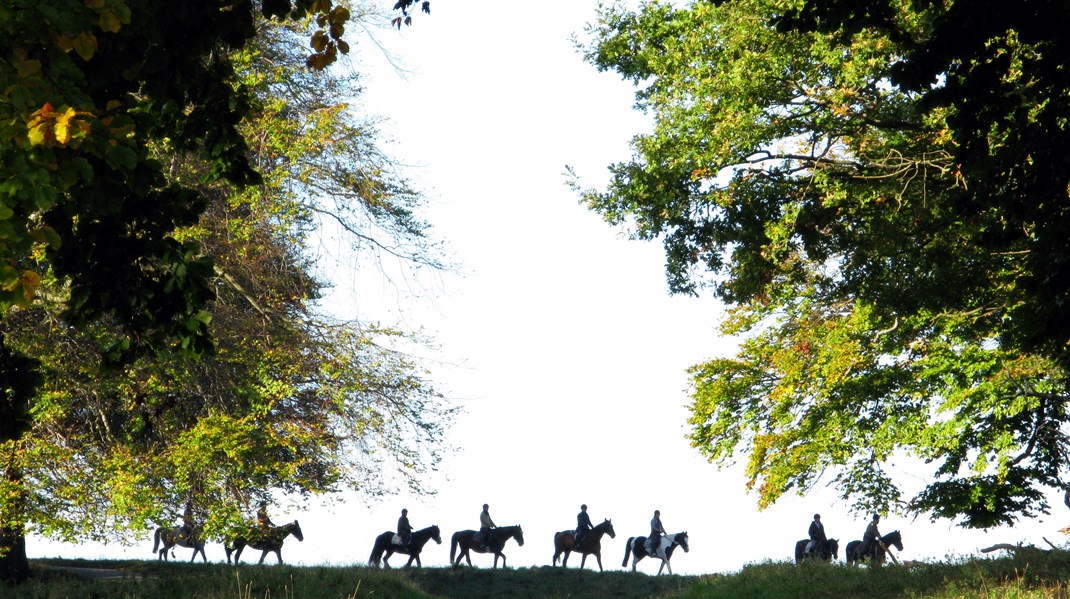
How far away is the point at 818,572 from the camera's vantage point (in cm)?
2044

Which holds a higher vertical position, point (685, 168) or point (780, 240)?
point (685, 168)

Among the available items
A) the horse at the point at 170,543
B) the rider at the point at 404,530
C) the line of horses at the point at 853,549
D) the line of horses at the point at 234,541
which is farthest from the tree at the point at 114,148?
the line of horses at the point at 853,549

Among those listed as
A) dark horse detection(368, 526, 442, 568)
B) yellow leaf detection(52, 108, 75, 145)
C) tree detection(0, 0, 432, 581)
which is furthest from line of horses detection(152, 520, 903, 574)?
yellow leaf detection(52, 108, 75, 145)

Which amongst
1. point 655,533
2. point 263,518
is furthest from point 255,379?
point 655,533

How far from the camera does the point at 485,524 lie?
3100 centimetres

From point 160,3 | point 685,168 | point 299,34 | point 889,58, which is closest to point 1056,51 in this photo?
point 889,58

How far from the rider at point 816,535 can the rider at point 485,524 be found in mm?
9963

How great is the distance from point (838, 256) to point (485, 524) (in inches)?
578

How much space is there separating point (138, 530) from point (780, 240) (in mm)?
13712

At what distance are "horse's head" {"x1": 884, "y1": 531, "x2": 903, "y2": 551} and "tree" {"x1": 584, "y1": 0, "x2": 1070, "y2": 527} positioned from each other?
256 inches

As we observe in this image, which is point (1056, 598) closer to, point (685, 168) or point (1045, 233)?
point (1045, 233)

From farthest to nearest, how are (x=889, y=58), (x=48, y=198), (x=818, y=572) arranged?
(x=818, y=572)
(x=889, y=58)
(x=48, y=198)

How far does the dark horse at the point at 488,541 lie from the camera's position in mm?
30500

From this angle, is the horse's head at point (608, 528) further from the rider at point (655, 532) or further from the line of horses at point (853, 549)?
the line of horses at point (853, 549)
